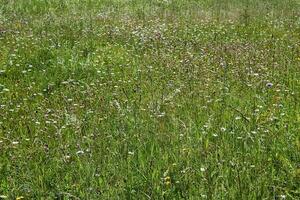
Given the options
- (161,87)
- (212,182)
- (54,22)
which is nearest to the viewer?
(212,182)

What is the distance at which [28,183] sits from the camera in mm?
4332

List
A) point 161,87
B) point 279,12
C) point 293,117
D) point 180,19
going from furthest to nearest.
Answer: point 279,12
point 180,19
point 161,87
point 293,117

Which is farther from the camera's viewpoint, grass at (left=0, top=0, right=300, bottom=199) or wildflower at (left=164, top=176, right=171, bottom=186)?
grass at (left=0, top=0, right=300, bottom=199)

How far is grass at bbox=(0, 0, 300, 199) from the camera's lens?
4.29 meters

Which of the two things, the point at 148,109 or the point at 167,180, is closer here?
the point at 167,180

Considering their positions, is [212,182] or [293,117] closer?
[212,182]

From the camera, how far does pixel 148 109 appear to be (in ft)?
19.6

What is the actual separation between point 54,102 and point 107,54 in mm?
3037

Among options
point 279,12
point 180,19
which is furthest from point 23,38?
point 279,12

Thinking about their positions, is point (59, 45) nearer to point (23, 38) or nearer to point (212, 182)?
point (23, 38)

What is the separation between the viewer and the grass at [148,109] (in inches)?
169

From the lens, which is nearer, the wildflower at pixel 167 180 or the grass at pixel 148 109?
the wildflower at pixel 167 180

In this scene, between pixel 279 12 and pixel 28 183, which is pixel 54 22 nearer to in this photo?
pixel 279 12

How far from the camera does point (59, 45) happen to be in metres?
9.54
